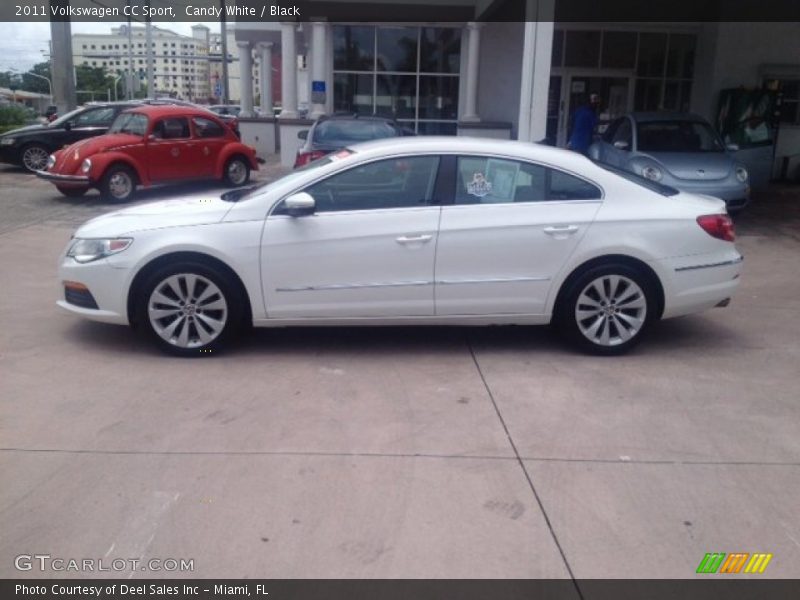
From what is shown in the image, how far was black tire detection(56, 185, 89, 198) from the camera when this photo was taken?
14142 mm

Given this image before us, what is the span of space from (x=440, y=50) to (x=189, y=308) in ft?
52.5

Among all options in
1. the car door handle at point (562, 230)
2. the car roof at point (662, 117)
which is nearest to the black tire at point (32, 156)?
the car roof at point (662, 117)

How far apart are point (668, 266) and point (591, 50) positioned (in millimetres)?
13928

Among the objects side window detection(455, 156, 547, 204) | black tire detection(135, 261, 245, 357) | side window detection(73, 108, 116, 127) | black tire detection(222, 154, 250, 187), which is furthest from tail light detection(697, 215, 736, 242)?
side window detection(73, 108, 116, 127)

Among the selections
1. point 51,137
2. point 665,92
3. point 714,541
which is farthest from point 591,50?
point 714,541

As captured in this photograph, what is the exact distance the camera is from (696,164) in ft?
37.2

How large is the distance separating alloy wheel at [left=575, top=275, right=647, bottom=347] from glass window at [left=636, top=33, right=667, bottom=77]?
1426 cm

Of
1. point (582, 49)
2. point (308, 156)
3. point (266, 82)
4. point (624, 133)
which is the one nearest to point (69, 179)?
point (308, 156)

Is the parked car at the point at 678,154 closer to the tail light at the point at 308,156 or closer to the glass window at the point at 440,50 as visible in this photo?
the tail light at the point at 308,156

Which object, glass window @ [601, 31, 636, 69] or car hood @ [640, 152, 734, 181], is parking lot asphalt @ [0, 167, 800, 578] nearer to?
car hood @ [640, 152, 734, 181]

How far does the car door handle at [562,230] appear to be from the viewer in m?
5.84

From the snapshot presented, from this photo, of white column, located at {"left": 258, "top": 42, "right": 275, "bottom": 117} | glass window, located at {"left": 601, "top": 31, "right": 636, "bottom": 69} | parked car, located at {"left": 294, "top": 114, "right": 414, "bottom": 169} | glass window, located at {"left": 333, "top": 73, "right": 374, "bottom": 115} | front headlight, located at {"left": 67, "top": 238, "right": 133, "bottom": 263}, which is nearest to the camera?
front headlight, located at {"left": 67, "top": 238, "right": 133, "bottom": 263}

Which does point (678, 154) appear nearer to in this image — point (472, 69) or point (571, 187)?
point (571, 187)

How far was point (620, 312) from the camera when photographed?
6031 millimetres
